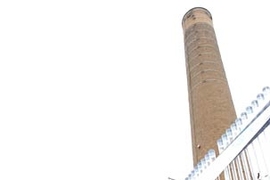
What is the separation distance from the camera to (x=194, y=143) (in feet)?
40.9

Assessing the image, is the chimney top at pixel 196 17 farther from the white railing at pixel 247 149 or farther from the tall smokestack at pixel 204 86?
the white railing at pixel 247 149

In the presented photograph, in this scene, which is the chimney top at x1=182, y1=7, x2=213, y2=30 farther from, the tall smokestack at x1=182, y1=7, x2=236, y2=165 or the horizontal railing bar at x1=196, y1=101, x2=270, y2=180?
the horizontal railing bar at x1=196, y1=101, x2=270, y2=180

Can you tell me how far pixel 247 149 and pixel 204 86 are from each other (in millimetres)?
10001

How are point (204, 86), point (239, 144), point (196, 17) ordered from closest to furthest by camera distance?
1. point (239, 144)
2. point (204, 86)
3. point (196, 17)

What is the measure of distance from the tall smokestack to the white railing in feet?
25.7

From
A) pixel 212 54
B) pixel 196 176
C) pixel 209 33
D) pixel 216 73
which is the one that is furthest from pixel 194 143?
pixel 196 176

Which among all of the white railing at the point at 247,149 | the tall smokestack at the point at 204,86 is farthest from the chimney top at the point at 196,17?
the white railing at the point at 247,149

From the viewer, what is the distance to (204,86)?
44.6 feet

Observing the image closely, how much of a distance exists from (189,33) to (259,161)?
43.2ft

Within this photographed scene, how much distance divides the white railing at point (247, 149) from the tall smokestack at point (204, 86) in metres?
7.83

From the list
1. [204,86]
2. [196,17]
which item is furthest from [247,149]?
[196,17]

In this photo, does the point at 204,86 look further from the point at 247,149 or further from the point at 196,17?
the point at 247,149

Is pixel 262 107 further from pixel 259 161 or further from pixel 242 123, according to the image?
pixel 259 161

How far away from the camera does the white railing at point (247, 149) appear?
3.49 meters
